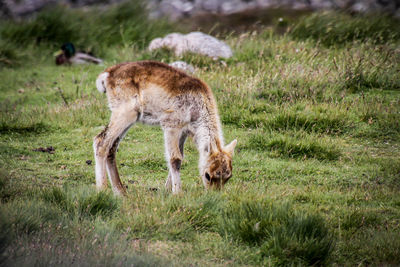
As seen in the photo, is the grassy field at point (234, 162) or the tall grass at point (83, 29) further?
the tall grass at point (83, 29)

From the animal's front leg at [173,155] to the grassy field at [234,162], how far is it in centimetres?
24

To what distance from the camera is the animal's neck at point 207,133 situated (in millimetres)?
6586

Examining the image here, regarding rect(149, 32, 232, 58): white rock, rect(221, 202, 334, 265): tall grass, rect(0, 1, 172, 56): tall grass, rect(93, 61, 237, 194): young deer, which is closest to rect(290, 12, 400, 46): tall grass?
rect(149, 32, 232, 58): white rock

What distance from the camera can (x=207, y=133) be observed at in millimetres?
6715

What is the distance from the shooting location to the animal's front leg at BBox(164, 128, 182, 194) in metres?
6.59

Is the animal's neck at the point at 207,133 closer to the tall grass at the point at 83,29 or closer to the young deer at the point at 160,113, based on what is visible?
the young deer at the point at 160,113

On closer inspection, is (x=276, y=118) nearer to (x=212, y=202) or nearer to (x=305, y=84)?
(x=305, y=84)

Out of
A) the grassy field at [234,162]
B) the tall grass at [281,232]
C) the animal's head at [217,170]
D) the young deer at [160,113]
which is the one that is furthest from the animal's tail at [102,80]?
the tall grass at [281,232]

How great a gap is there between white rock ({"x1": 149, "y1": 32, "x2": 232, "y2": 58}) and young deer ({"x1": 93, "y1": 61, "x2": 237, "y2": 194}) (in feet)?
22.2

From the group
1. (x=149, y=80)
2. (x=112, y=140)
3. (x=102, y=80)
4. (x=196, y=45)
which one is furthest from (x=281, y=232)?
(x=196, y=45)

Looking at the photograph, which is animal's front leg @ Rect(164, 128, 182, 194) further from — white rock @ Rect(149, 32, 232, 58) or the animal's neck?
white rock @ Rect(149, 32, 232, 58)

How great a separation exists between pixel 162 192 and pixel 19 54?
10973 millimetres

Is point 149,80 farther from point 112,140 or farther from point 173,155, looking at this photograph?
point 173,155

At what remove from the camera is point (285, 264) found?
179 inches
